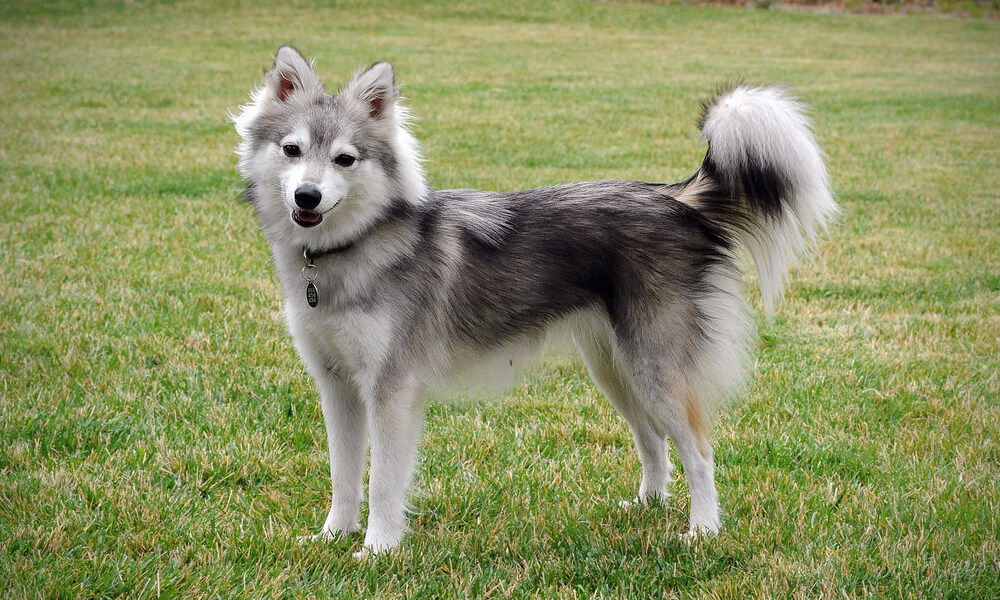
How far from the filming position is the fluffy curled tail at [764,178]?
135 inches

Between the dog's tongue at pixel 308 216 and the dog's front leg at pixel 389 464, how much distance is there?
677 millimetres

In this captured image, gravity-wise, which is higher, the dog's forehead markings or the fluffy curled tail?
the dog's forehead markings

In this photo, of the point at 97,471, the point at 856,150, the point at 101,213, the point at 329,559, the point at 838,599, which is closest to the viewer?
the point at 838,599

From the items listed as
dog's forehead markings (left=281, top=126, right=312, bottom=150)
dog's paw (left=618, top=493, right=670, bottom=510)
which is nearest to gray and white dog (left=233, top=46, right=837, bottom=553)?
dog's forehead markings (left=281, top=126, right=312, bottom=150)

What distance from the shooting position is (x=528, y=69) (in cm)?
1983

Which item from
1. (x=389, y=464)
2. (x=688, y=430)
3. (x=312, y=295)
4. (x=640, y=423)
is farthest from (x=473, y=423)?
(x=312, y=295)

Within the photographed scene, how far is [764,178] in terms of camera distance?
3.50 m

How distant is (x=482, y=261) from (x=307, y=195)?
2.42 feet

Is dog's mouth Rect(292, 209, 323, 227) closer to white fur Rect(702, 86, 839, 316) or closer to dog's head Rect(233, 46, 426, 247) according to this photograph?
dog's head Rect(233, 46, 426, 247)

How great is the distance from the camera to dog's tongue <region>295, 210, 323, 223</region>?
121 inches

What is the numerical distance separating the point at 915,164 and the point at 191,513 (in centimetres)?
1050

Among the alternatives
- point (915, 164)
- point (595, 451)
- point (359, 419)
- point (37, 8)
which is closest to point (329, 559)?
point (359, 419)

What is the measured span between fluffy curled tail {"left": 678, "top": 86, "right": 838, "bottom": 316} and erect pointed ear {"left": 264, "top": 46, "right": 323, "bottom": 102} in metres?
1.51

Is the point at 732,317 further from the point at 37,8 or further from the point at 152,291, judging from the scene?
the point at 37,8
